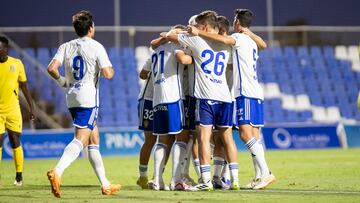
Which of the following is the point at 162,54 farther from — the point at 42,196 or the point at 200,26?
the point at 42,196

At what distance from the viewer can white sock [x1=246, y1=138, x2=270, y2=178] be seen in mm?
12555

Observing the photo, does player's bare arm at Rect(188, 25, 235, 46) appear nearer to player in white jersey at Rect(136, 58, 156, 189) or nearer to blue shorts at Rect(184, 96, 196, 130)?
blue shorts at Rect(184, 96, 196, 130)

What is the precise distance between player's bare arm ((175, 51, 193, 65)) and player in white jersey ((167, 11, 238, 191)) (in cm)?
15

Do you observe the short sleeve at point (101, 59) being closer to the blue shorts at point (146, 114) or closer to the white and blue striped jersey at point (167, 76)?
the white and blue striped jersey at point (167, 76)

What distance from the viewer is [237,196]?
11.2 m

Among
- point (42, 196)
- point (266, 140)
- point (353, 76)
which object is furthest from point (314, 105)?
point (42, 196)

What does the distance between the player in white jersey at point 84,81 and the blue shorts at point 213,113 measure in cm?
145

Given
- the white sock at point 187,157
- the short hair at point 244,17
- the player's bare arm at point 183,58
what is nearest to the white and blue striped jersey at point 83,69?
the player's bare arm at point 183,58

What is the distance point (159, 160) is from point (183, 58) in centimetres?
150

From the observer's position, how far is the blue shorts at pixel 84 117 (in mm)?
11383

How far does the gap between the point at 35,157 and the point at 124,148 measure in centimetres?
277

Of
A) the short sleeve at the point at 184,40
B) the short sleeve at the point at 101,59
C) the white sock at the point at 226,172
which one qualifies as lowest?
the white sock at the point at 226,172

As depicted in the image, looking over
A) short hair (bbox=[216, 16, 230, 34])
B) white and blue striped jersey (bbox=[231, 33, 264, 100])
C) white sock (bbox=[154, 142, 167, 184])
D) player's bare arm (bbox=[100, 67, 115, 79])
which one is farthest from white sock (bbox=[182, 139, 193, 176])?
player's bare arm (bbox=[100, 67, 115, 79])

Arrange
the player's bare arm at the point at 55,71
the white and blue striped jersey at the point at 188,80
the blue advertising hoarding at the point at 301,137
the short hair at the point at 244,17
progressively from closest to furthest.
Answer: the player's bare arm at the point at 55,71 → the white and blue striped jersey at the point at 188,80 → the short hair at the point at 244,17 → the blue advertising hoarding at the point at 301,137
